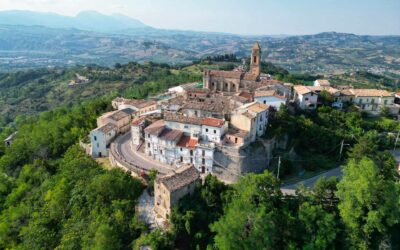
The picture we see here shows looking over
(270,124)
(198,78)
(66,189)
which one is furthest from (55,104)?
(270,124)

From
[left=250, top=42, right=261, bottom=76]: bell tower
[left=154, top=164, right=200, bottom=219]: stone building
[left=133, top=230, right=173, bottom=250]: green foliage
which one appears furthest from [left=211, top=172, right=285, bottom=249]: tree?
[left=250, top=42, right=261, bottom=76]: bell tower

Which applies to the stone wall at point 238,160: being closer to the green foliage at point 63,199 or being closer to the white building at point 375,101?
the green foliage at point 63,199

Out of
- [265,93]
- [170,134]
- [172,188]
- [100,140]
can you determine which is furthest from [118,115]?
[172,188]

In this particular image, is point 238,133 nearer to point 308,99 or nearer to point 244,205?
point 244,205

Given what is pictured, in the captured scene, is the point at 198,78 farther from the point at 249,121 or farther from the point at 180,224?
the point at 180,224

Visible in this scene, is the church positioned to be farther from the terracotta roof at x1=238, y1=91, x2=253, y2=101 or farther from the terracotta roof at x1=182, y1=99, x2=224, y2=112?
the terracotta roof at x1=182, y1=99, x2=224, y2=112

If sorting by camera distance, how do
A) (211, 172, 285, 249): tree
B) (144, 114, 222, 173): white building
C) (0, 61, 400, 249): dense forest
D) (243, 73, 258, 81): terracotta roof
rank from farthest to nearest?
(243, 73, 258, 81): terracotta roof, (144, 114, 222, 173): white building, (0, 61, 400, 249): dense forest, (211, 172, 285, 249): tree

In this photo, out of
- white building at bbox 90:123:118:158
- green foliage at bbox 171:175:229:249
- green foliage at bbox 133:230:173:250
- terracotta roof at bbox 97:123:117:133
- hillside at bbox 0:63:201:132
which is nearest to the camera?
green foliage at bbox 133:230:173:250
